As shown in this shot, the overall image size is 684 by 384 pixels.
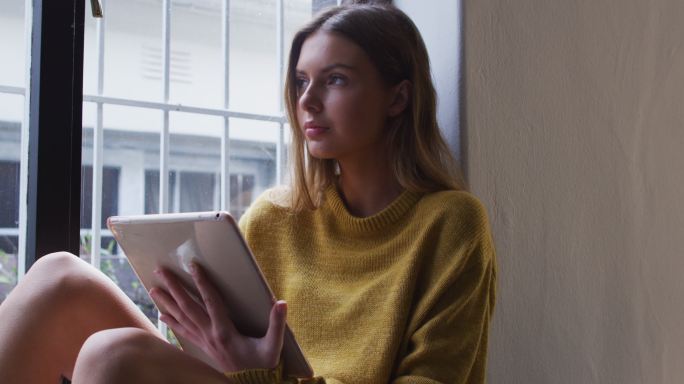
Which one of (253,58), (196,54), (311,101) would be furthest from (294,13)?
(311,101)

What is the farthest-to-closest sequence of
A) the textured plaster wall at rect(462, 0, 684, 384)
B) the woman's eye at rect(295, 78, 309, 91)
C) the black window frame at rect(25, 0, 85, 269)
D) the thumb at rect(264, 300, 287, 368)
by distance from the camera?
1. the textured plaster wall at rect(462, 0, 684, 384)
2. the woman's eye at rect(295, 78, 309, 91)
3. the black window frame at rect(25, 0, 85, 269)
4. the thumb at rect(264, 300, 287, 368)

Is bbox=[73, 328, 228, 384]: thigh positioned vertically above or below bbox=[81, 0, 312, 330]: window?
below

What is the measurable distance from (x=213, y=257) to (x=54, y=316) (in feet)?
0.84

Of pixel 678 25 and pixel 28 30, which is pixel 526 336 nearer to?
pixel 678 25

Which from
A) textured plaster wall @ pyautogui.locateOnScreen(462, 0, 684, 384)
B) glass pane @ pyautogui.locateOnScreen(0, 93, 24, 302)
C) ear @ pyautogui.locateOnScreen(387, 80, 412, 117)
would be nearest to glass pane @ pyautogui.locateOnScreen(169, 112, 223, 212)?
glass pane @ pyautogui.locateOnScreen(0, 93, 24, 302)

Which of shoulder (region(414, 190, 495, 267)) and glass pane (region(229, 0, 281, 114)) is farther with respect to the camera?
glass pane (region(229, 0, 281, 114))

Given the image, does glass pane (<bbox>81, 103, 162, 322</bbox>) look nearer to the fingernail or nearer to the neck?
the neck

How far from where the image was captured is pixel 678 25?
1648 millimetres

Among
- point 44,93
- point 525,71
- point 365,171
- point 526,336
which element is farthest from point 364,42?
point 526,336

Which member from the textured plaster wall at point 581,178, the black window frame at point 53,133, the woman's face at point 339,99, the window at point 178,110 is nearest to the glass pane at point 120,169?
the window at point 178,110

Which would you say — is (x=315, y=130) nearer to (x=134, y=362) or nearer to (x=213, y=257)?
(x=213, y=257)

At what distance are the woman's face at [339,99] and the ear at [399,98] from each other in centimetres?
2

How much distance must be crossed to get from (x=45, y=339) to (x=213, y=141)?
24.2 inches

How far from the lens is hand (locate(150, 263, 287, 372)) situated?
3.13 ft
